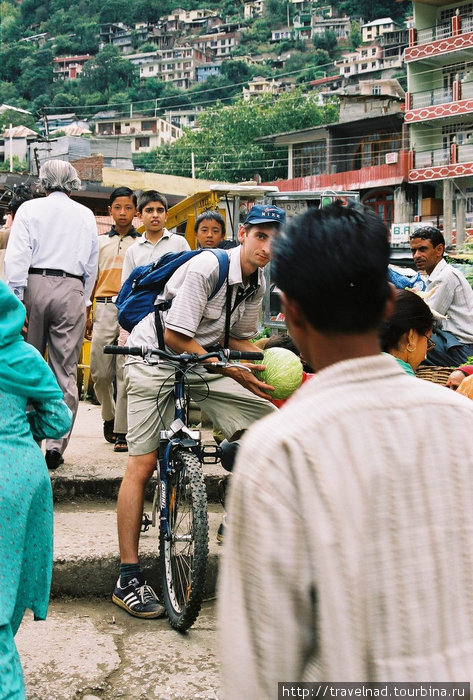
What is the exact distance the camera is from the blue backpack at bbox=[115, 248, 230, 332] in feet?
13.7

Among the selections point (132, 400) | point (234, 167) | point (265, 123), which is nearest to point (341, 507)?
point (132, 400)

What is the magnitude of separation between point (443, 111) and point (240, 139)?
1362 inches

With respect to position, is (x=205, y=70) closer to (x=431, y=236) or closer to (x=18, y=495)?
(x=431, y=236)

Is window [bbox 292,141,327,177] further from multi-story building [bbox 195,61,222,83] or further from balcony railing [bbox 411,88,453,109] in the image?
multi-story building [bbox 195,61,222,83]

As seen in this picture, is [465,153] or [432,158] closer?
[465,153]

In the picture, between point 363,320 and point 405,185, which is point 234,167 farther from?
point 363,320

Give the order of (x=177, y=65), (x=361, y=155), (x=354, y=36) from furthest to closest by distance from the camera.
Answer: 1. (x=177, y=65)
2. (x=354, y=36)
3. (x=361, y=155)

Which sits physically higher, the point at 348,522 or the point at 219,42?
the point at 219,42

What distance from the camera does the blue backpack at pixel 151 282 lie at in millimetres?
4184

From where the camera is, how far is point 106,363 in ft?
22.2

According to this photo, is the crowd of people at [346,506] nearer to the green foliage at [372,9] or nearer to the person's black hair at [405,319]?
the person's black hair at [405,319]

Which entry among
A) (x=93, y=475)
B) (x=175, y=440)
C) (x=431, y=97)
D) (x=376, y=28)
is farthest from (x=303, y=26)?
(x=175, y=440)

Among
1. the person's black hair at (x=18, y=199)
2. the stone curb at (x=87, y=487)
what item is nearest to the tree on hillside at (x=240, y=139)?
the person's black hair at (x=18, y=199)

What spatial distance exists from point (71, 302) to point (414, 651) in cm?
466
